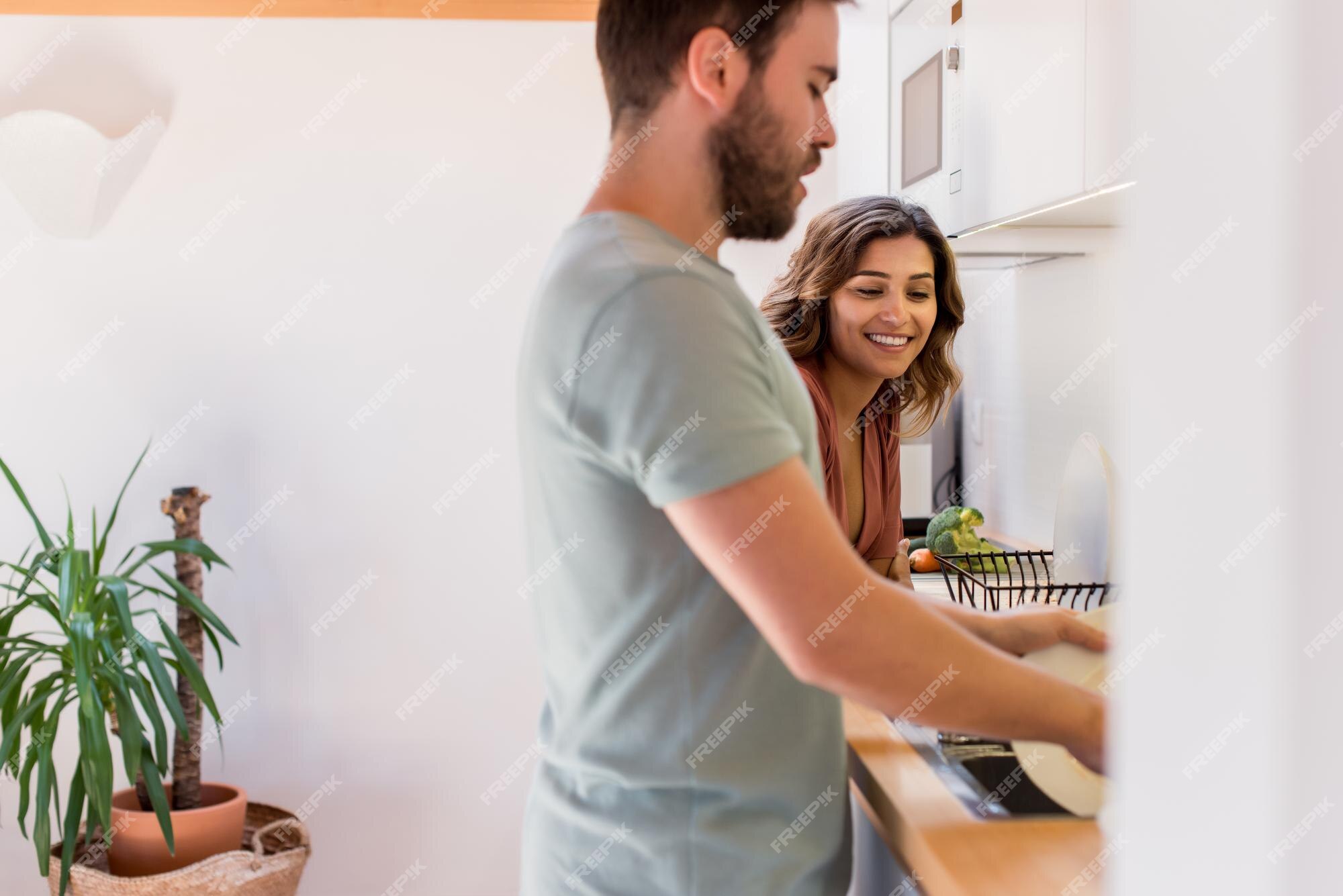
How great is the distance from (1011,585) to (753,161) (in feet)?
3.75

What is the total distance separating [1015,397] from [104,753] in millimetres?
2060

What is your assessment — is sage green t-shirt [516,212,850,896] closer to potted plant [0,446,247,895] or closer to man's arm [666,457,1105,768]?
man's arm [666,457,1105,768]

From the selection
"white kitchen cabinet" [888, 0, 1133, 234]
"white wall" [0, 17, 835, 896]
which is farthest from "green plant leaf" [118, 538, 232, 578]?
"white kitchen cabinet" [888, 0, 1133, 234]

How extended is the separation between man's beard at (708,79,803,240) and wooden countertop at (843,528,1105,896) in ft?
1.65

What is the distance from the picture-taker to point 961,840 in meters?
0.93

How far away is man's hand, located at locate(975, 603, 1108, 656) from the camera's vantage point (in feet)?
3.43

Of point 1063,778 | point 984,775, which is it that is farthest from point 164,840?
point 1063,778

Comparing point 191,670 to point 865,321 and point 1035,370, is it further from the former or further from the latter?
point 1035,370

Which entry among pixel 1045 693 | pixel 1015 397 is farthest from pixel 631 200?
pixel 1015 397

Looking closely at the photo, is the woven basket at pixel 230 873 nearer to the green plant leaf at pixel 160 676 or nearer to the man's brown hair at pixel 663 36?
the green plant leaf at pixel 160 676

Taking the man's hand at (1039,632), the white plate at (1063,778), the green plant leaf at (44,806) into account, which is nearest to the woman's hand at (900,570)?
the man's hand at (1039,632)

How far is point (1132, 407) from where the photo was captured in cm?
50

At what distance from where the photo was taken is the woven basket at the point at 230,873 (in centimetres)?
231

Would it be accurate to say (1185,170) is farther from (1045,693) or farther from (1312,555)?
(1045,693)
